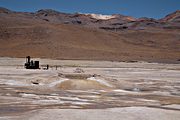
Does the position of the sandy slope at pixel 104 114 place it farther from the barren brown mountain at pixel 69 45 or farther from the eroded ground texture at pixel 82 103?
the barren brown mountain at pixel 69 45

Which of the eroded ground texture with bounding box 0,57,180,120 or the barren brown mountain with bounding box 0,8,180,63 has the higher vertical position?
the barren brown mountain with bounding box 0,8,180,63

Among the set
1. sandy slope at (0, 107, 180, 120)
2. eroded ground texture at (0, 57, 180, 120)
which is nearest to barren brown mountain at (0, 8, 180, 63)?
eroded ground texture at (0, 57, 180, 120)

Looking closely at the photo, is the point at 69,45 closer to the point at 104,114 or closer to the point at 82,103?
the point at 82,103

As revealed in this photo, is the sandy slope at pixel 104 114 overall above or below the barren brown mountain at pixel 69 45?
below

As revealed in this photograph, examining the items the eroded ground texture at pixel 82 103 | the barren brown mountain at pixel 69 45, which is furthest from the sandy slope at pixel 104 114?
the barren brown mountain at pixel 69 45

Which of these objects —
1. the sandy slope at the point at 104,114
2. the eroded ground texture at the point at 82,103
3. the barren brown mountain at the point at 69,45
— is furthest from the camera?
the barren brown mountain at the point at 69,45

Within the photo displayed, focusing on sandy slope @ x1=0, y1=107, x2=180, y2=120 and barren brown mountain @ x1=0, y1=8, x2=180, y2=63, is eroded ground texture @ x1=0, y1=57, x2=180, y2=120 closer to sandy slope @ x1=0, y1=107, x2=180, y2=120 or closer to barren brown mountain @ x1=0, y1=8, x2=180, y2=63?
sandy slope @ x1=0, y1=107, x2=180, y2=120

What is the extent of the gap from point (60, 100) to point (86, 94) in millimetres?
3201

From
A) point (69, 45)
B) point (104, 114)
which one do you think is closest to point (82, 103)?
point (104, 114)

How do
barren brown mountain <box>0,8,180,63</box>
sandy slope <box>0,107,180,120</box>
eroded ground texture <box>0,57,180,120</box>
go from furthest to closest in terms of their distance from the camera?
barren brown mountain <box>0,8,180,63</box>
eroded ground texture <box>0,57,180,120</box>
sandy slope <box>0,107,180,120</box>

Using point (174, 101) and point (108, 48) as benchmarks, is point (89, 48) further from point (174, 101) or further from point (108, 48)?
point (174, 101)

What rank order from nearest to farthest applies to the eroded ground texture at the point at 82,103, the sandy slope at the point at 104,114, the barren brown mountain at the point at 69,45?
the sandy slope at the point at 104,114 < the eroded ground texture at the point at 82,103 < the barren brown mountain at the point at 69,45

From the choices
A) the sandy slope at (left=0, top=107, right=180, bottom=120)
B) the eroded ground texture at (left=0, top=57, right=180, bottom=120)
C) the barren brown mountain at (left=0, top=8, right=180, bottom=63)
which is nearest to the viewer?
the sandy slope at (left=0, top=107, right=180, bottom=120)

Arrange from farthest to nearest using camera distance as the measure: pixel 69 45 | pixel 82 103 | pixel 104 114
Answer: pixel 69 45, pixel 82 103, pixel 104 114
